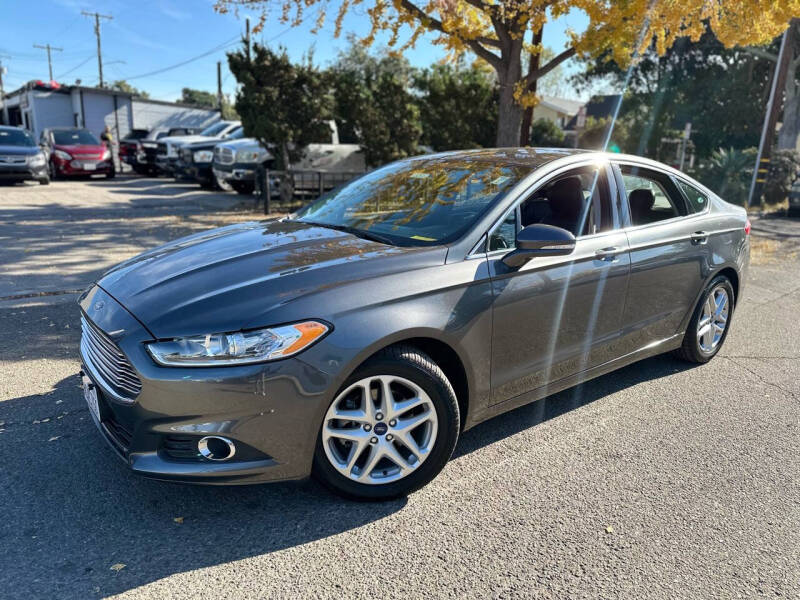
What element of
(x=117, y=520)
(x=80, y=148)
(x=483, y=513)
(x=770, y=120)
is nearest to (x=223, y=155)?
(x=80, y=148)

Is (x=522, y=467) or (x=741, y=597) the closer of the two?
(x=741, y=597)

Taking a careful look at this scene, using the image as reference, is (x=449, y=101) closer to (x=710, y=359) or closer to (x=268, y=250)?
(x=710, y=359)

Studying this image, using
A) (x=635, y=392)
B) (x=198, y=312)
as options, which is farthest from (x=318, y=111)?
(x=198, y=312)

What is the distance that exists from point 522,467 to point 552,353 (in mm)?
669

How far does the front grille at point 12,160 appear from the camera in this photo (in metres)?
16.3

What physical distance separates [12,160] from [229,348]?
17450 mm

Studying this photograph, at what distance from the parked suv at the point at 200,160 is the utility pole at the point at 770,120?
1444cm

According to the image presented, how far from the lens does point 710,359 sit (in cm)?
498

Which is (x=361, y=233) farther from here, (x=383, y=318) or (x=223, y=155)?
(x=223, y=155)

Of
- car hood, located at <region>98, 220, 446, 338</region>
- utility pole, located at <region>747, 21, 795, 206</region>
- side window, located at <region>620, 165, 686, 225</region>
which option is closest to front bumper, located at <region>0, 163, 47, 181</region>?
car hood, located at <region>98, 220, 446, 338</region>

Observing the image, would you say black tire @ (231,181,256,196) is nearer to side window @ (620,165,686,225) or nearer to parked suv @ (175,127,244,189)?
parked suv @ (175,127,244,189)

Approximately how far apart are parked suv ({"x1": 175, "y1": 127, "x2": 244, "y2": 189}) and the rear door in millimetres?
14153

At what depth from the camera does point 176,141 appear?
19703 mm

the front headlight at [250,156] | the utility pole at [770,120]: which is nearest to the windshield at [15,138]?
the front headlight at [250,156]
